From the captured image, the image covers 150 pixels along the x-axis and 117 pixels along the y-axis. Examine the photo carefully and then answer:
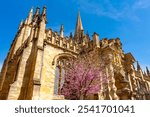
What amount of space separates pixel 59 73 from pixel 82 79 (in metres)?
3.52

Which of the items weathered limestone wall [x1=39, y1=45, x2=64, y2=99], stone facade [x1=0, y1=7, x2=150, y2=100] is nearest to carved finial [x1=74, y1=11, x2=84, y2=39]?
stone facade [x1=0, y1=7, x2=150, y2=100]

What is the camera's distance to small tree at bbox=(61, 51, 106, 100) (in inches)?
566

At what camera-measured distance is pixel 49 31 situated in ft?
62.8

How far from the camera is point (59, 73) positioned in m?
17.2

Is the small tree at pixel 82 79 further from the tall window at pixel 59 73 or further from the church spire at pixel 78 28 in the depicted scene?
the church spire at pixel 78 28

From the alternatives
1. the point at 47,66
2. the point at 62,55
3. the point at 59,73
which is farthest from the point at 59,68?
the point at 47,66

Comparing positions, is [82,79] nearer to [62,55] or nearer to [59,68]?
[59,68]

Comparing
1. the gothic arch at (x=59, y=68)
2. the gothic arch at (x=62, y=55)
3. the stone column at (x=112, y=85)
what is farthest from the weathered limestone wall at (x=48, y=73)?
the stone column at (x=112, y=85)

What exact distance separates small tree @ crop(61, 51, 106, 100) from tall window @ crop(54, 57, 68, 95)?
0.47 m

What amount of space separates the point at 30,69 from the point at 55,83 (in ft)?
10.2

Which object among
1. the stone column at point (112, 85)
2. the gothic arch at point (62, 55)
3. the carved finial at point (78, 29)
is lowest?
the stone column at point (112, 85)

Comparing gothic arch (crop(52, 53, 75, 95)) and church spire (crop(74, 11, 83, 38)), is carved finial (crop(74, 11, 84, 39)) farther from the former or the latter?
gothic arch (crop(52, 53, 75, 95))

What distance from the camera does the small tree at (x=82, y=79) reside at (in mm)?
14367

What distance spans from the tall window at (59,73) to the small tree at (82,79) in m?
0.47
